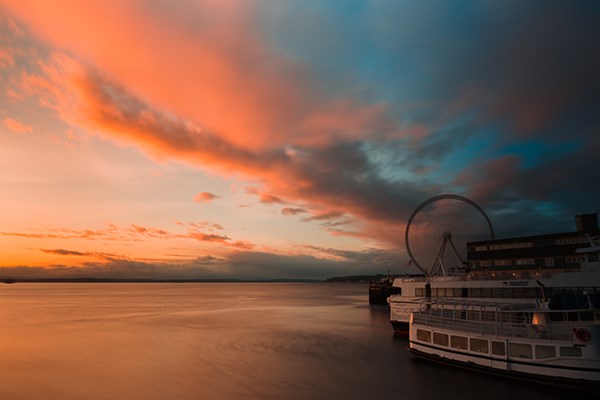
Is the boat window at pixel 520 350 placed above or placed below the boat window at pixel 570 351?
below

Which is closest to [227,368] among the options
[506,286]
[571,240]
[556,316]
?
[556,316]

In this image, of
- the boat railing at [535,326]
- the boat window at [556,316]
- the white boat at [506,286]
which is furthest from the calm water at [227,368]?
the white boat at [506,286]

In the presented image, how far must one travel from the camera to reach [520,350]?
91.6 feet

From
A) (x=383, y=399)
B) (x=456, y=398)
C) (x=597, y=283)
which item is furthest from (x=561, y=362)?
(x=597, y=283)

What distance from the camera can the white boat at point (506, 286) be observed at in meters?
39.9

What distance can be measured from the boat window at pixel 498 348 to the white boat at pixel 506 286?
8582 millimetres

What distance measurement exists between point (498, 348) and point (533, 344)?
9.15 feet

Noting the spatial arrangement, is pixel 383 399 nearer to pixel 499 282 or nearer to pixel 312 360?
pixel 312 360

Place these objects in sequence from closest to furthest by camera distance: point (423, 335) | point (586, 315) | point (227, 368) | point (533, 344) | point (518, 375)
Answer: point (533, 344) → point (518, 375) → point (586, 315) → point (423, 335) → point (227, 368)

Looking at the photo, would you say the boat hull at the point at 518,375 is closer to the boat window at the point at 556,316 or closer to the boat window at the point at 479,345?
the boat window at the point at 479,345

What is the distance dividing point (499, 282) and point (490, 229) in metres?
32.7

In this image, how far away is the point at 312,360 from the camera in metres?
40.6

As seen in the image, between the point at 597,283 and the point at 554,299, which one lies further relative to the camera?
the point at 597,283

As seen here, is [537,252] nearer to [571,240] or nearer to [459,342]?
[571,240]
